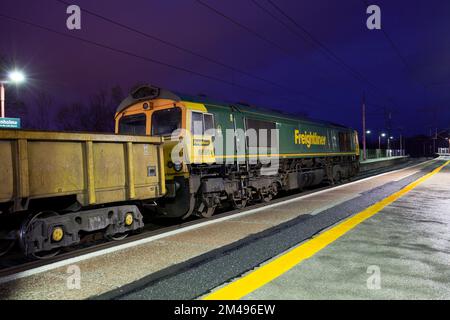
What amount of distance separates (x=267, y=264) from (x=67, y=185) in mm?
3643

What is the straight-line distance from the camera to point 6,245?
5.98m

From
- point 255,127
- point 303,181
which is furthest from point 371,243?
point 303,181

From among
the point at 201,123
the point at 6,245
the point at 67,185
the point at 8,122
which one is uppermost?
the point at 8,122

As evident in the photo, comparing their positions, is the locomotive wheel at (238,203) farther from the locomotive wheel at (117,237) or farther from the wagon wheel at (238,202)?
the locomotive wheel at (117,237)

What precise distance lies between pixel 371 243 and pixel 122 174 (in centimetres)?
484

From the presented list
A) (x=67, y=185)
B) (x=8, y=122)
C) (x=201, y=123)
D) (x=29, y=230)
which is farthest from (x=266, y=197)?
(x=8, y=122)

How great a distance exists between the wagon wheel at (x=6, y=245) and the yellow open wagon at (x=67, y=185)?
23mm

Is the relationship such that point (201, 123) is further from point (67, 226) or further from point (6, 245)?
point (6, 245)

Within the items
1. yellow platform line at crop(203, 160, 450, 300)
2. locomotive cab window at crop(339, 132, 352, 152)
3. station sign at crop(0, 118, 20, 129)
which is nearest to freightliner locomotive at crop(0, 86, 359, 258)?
yellow platform line at crop(203, 160, 450, 300)

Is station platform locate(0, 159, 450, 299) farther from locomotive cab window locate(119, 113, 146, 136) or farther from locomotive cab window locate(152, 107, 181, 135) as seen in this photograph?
locomotive cab window locate(119, 113, 146, 136)

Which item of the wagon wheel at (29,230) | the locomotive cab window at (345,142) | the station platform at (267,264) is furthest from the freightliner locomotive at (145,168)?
the locomotive cab window at (345,142)

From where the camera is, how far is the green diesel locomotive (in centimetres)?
935

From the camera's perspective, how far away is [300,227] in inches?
292

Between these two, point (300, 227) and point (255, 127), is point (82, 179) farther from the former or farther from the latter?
point (255, 127)
